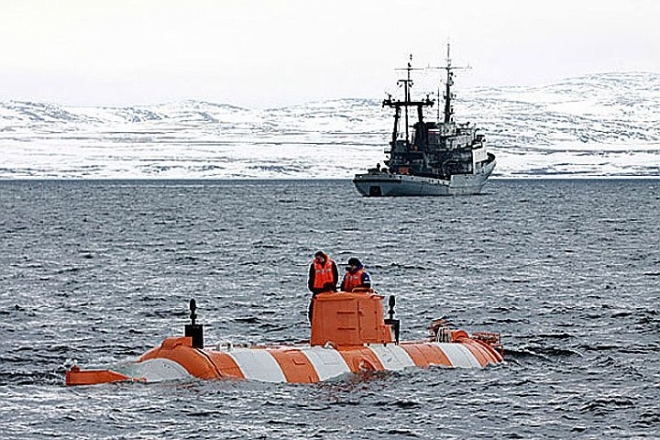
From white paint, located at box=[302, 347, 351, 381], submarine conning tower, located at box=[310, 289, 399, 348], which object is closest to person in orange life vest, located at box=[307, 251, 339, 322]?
submarine conning tower, located at box=[310, 289, 399, 348]

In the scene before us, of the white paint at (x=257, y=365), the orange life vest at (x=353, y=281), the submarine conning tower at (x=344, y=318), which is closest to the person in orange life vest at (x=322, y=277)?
the submarine conning tower at (x=344, y=318)

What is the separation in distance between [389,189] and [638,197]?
1267 inches

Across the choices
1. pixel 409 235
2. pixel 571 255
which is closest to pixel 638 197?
pixel 409 235

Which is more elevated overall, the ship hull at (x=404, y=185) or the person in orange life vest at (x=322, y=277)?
the person in orange life vest at (x=322, y=277)

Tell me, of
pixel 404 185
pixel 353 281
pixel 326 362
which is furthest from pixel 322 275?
pixel 404 185

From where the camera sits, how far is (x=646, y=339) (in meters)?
35.7

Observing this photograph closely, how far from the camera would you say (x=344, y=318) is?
90.1ft

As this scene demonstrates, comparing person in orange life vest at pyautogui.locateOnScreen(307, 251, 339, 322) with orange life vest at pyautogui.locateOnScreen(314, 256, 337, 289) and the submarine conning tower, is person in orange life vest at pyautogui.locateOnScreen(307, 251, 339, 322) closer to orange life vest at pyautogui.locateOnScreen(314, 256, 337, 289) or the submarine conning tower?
orange life vest at pyautogui.locateOnScreen(314, 256, 337, 289)

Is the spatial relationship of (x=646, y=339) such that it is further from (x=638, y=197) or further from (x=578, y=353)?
(x=638, y=197)

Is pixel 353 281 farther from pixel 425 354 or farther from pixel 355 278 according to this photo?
pixel 425 354

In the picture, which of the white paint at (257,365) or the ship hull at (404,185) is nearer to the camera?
the white paint at (257,365)

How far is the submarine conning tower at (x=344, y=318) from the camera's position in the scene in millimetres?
27438

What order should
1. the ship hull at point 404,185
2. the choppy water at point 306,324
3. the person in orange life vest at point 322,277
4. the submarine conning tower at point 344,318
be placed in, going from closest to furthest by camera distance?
the choppy water at point 306,324 < the submarine conning tower at point 344,318 < the person in orange life vest at point 322,277 < the ship hull at point 404,185

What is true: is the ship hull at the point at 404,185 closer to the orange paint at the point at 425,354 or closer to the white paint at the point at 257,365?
the orange paint at the point at 425,354
